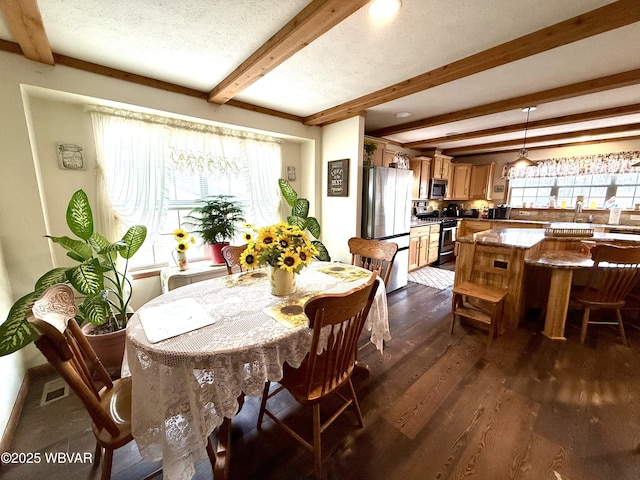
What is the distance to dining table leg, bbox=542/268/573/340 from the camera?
2.37m

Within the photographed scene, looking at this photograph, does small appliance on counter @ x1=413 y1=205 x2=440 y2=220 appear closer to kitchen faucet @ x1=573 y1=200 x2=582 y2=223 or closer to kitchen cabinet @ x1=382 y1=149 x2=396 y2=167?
kitchen cabinet @ x1=382 y1=149 x2=396 y2=167

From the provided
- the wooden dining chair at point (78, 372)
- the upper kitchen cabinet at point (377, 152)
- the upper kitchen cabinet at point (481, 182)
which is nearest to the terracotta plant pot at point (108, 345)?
the wooden dining chair at point (78, 372)

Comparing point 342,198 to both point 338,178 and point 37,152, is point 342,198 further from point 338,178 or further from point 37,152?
point 37,152

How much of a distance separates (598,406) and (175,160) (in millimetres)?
4079

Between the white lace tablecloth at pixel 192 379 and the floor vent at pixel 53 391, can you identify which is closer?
the white lace tablecloth at pixel 192 379

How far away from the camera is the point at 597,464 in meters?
1.30

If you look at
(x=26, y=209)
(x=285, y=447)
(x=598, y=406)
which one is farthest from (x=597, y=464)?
(x=26, y=209)

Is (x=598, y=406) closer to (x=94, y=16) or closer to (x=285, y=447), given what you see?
(x=285, y=447)

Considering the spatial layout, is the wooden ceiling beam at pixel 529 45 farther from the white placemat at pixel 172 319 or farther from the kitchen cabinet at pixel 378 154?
the white placemat at pixel 172 319

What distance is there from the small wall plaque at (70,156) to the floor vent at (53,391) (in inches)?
69.2

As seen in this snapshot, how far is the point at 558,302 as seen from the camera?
7.86 ft

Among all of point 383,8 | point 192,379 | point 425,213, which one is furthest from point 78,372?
point 425,213

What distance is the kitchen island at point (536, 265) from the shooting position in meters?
2.39

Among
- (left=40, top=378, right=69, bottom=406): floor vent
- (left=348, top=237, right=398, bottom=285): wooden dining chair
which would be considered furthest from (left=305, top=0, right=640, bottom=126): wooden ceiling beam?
(left=40, top=378, right=69, bottom=406): floor vent
